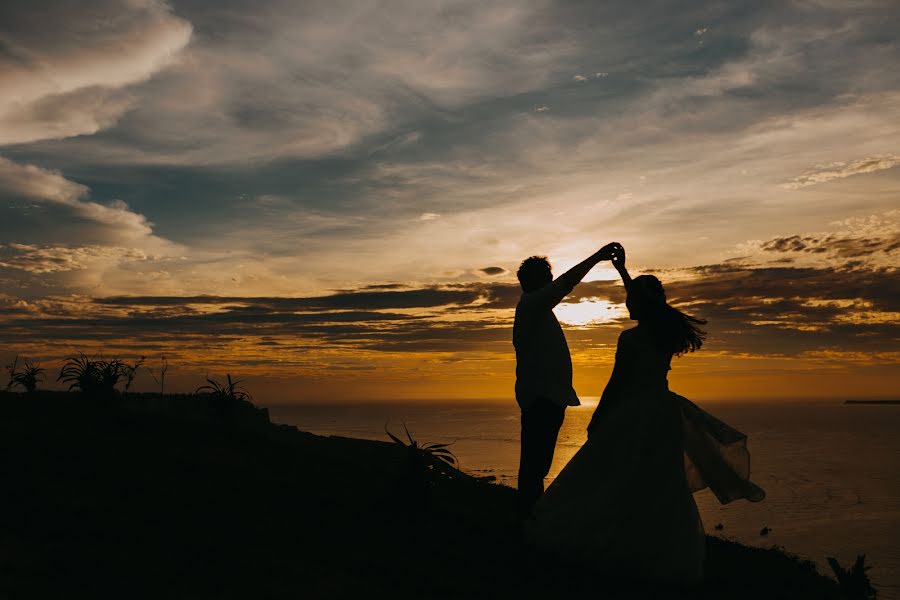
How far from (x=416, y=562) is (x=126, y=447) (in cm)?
613

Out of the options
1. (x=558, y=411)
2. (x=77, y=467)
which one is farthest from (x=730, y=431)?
(x=77, y=467)

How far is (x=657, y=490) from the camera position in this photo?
21.5 ft

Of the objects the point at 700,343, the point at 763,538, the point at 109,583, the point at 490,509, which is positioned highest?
the point at 700,343

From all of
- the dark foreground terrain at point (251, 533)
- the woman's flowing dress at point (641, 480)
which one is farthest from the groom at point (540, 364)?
the dark foreground terrain at point (251, 533)

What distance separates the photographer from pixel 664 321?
6641 millimetres

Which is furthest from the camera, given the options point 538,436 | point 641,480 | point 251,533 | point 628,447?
point 251,533

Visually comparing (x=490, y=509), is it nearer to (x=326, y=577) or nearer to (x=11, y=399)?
(x=326, y=577)

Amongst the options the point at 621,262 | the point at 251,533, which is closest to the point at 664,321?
the point at 621,262

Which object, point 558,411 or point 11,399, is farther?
point 11,399

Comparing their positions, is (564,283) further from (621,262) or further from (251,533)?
(251,533)

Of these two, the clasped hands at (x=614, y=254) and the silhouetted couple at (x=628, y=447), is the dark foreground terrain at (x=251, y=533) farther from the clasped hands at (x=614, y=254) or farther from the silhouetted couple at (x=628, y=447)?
the clasped hands at (x=614, y=254)

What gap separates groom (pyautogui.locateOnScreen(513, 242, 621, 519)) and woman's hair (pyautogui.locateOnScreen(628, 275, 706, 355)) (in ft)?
1.73

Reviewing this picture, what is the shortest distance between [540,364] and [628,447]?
3.88 ft

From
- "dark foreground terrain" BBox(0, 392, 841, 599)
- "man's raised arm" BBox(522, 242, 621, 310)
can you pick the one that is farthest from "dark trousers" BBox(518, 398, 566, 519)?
"man's raised arm" BBox(522, 242, 621, 310)
